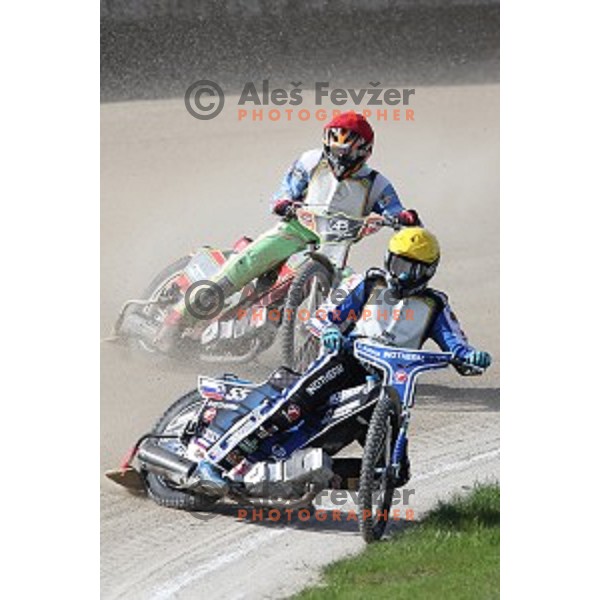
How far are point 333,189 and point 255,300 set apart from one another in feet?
2.43

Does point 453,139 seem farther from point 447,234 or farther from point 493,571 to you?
point 493,571

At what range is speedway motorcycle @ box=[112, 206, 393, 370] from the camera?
49.2 feet

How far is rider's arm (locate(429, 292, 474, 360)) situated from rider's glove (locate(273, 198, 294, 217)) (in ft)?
3.33

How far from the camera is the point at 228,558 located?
14680mm

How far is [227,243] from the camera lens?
1549 centimetres

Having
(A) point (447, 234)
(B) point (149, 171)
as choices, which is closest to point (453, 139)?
(A) point (447, 234)

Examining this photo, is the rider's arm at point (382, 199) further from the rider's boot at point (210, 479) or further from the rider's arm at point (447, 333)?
the rider's boot at point (210, 479)

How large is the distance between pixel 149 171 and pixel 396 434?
2.20m

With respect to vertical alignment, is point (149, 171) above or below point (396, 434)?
above

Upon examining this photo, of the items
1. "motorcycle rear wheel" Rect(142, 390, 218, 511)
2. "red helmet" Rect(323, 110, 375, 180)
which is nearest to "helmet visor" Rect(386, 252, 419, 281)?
"red helmet" Rect(323, 110, 375, 180)

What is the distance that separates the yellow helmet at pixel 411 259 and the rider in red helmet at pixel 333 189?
47 centimetres

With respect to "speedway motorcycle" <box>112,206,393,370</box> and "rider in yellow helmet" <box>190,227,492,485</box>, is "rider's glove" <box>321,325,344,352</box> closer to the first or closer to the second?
"rider in yellow helmet" <box>190,227,492,485</box>

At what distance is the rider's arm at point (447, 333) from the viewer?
1438 cm

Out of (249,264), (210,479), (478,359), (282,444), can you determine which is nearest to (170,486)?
(210,479)
